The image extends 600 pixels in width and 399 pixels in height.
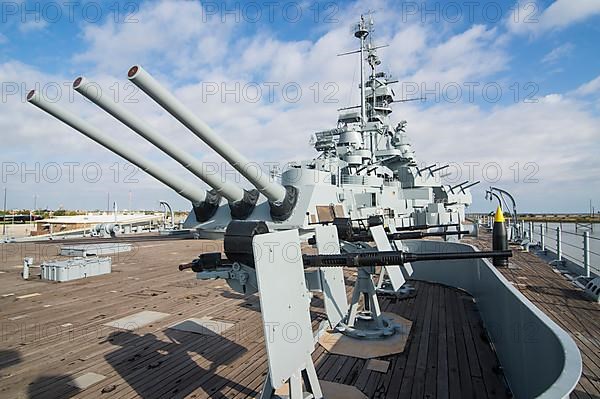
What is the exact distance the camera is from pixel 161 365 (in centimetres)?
348

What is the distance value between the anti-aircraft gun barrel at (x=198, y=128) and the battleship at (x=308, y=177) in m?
0.01

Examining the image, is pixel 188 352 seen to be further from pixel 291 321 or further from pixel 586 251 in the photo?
pixel 586 251

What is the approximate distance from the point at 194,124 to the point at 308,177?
20.8ft

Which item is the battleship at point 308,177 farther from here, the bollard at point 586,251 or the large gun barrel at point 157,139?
the bollard at point 586,251

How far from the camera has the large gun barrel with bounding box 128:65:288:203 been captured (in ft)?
15.5

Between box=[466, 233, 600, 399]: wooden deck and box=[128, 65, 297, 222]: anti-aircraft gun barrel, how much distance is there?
5.39m

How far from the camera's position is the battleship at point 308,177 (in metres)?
5.64

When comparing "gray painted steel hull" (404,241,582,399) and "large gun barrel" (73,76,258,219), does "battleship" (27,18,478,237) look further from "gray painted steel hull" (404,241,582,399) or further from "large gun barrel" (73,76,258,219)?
"gray painted steel hull" (404,241,582,399)

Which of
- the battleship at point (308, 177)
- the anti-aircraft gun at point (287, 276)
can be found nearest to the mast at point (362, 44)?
the battleship at point (308, 177)

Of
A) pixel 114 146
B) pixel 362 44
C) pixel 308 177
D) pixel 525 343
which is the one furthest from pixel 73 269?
pixel 362 44

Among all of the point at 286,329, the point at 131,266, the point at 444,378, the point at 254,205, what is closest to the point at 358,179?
the point at 254,205

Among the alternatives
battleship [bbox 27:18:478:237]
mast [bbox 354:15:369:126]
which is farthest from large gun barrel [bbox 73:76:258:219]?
mast [bbox 354:15:369:126]

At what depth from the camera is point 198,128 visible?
5938 mm

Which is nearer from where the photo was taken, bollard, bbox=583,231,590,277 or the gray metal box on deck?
bollard, bbox=583,231,590,277
